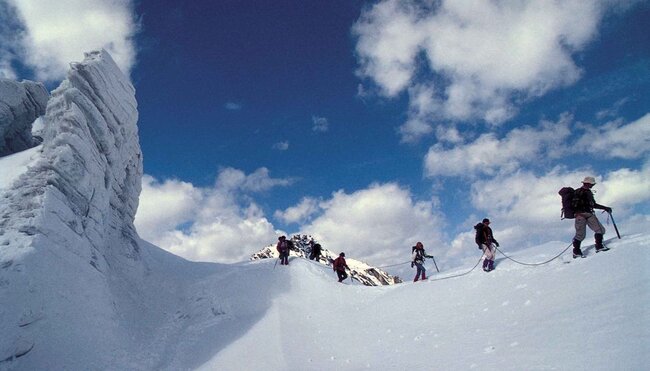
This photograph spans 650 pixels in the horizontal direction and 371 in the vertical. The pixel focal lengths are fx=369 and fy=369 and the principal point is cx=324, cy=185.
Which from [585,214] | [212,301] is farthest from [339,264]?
[585,214]

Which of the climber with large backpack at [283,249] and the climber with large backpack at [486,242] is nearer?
the climber with large backpack at [486,242]

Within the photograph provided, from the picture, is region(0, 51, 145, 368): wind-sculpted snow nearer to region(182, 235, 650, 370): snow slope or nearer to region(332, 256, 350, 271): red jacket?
region(182, 235, 650, 370): snow slope

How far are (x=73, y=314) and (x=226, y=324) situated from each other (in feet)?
23.1

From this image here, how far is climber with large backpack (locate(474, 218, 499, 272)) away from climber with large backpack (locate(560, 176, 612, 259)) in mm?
4017

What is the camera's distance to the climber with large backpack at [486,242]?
55.3ft

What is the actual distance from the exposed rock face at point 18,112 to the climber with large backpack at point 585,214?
116 ft

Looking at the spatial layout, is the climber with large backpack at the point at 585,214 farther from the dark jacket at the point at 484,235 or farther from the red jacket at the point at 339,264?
the red jacket at the point at 339,264

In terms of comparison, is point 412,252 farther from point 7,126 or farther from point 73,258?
point 7,126

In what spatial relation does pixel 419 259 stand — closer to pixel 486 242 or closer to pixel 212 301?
pixel 486 242

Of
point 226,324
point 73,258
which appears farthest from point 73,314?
point 226,324

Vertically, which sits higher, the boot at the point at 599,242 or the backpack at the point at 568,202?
the backpack at the point at 568,202

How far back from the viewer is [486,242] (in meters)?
17.0

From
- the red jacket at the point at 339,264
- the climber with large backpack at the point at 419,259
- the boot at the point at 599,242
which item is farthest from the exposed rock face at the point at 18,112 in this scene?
the boot at the point at 599,242

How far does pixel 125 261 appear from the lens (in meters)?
21.8
